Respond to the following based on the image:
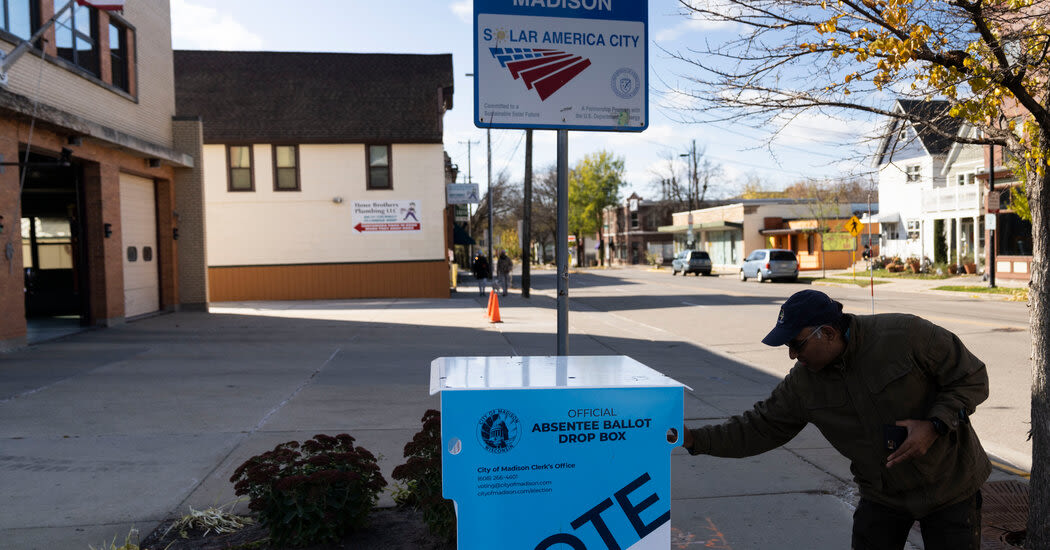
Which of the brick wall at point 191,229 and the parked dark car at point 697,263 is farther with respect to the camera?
the parked dark car at point 697,263

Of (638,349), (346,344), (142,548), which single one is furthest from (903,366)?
(346,344)

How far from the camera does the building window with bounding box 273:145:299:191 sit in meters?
27.9

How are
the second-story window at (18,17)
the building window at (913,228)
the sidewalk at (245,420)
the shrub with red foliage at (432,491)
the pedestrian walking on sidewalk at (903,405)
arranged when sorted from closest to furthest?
1. the pedestrian walking on sidewalk at (903,405)
2. the shrub with red foliage at (432,491)
3. the sidewalk at (245,420)
4. the second-story window at (18,17)
5. the building window at (913,228)

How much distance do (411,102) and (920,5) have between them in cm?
2488

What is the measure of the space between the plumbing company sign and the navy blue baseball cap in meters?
1.73

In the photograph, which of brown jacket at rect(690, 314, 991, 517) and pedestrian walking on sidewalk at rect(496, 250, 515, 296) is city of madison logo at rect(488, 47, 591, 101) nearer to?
brown jacket at rect(690, 314, 991, 517)

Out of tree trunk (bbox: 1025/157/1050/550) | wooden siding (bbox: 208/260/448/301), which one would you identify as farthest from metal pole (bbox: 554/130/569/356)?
wooden siding (bbox: 208/260/448/301)

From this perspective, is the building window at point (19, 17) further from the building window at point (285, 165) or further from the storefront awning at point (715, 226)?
the storefront awning at point (715, 226)

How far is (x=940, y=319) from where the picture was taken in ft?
55.0

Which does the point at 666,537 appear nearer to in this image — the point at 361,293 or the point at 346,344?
the point at 346,344

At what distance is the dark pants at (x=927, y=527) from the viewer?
9.52 feet

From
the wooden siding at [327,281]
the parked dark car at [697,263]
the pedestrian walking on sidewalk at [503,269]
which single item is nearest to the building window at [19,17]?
the wooden siding at [327,281]

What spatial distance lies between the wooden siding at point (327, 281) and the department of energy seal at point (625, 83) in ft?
77.8

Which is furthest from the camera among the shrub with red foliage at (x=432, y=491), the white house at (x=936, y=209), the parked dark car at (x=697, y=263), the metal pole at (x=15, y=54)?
the parked dark car at (x=697, y=263)
